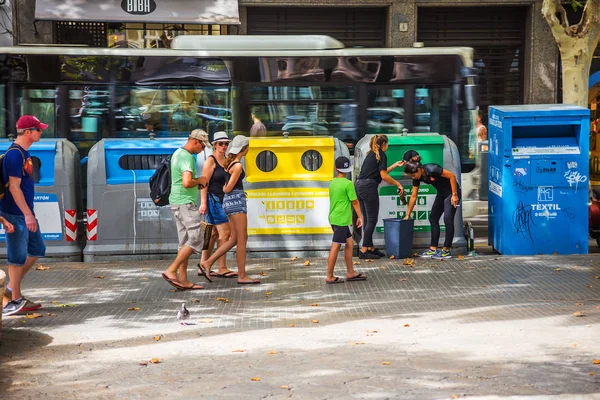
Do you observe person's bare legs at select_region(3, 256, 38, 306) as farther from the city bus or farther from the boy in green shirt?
the city bus

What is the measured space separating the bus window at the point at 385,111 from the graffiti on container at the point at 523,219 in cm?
372

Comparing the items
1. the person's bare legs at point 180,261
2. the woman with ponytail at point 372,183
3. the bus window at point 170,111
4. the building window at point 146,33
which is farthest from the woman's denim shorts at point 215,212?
the building window at point 146,33

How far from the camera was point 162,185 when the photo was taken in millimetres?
10242

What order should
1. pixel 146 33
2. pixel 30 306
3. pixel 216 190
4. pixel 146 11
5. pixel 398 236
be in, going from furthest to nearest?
pixel 146 33
pixel 146 11
pixel 398 236
pixel 216 190
pixel 30 306

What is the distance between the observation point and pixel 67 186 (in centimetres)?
1202

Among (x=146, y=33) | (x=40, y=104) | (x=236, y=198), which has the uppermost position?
(x=146, y=33)

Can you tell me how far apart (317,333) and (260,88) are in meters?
7.87

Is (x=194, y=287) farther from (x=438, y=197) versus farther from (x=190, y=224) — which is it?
(x=438, y=197)

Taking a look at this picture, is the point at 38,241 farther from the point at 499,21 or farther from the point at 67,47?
the point at 499,21

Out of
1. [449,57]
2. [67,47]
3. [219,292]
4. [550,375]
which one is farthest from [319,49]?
[550,375]

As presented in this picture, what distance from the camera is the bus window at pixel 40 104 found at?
1524 cm

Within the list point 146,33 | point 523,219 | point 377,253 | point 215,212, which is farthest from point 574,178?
point 146,33

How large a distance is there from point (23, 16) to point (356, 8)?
7.26 metres

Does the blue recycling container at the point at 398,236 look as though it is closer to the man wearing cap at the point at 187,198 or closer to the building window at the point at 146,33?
the man wearing cap at the point at 187,198
